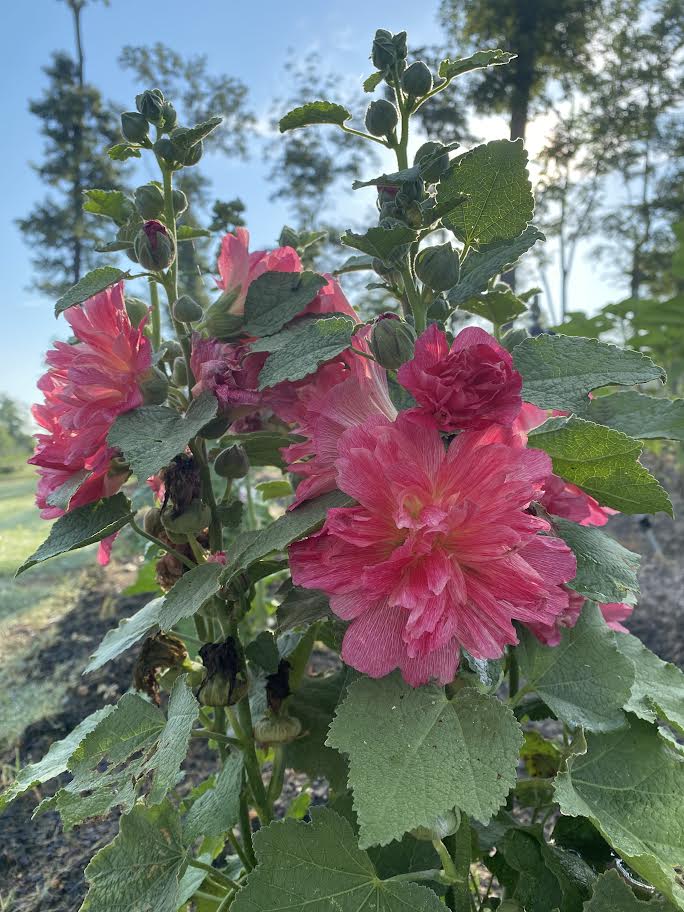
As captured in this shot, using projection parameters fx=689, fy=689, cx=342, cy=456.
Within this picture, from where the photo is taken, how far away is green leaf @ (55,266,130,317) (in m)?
0.59

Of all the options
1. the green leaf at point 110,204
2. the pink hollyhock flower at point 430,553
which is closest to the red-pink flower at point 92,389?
the green leaf at point 110,204

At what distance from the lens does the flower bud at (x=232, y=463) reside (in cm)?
66

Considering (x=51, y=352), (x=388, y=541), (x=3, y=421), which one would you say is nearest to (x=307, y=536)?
(x=388, y=541)

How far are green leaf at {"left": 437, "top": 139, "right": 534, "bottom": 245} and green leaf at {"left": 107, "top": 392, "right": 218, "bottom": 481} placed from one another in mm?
260

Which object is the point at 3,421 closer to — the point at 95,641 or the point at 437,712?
the point at 95,641

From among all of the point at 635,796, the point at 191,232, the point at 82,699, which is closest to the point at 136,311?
the point at 191,232

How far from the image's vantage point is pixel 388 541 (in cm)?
49

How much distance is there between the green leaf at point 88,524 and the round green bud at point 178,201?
29 centimetres

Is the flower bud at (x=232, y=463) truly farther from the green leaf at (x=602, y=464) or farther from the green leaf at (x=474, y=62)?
the green leaf at (x=474, y=62)

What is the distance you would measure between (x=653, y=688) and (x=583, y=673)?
132 mm

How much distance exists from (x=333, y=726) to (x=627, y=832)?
282mm

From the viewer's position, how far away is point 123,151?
0.67m

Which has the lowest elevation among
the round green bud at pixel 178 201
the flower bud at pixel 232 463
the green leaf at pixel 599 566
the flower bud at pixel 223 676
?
the flower bud at pixel 223 676

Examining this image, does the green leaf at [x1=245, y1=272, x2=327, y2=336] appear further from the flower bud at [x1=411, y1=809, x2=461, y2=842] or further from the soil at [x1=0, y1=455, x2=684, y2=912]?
the soil at [x1=0, y1=455, x2=684, y2=912]
